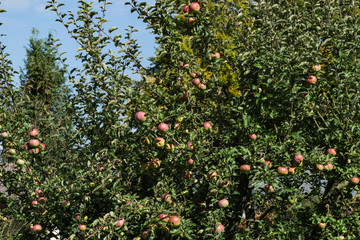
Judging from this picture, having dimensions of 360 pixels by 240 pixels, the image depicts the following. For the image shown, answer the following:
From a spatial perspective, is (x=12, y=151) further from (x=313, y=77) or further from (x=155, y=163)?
(x=313, y=77)

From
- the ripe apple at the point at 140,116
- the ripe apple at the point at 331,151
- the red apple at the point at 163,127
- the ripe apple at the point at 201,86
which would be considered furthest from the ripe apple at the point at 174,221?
the ripe apple at the point at 331,151

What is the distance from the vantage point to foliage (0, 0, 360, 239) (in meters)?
4.04

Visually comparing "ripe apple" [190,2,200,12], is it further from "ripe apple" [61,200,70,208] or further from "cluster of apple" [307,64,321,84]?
"ripe apple" [61,200,70,208]

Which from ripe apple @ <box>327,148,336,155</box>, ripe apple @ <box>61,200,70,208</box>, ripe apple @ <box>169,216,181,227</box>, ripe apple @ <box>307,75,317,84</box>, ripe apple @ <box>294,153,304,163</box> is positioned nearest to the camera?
ripe apple @ <box>169,216,181,227</box>

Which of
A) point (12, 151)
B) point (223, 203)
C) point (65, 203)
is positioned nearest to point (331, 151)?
point (223, 203)

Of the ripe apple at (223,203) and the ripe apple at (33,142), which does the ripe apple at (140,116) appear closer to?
the ripe apple at (223,203)

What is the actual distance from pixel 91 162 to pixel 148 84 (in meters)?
1.13

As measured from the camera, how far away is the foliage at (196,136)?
13.2ft

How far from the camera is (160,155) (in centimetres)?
430

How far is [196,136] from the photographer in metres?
4.20

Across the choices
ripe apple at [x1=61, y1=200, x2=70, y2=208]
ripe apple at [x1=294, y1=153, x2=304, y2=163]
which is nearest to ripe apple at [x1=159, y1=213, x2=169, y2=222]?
ripe apple at [x1=61, y1=200, x2=70, y2=208]

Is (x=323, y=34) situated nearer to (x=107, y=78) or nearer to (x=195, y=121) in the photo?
(x=195, y=121)

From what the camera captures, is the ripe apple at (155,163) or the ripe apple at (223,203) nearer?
the ripe apple at (223,203)

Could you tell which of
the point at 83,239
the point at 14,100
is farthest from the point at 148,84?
the point at 14,100
